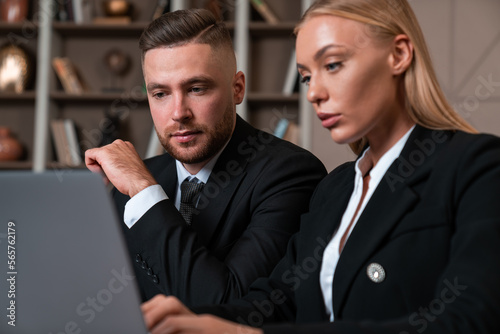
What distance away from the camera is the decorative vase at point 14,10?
12.7 ft

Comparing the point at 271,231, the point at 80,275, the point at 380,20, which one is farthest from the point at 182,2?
the point at 80,275

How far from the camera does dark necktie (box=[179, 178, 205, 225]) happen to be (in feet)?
5.24

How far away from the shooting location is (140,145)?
4000 mm

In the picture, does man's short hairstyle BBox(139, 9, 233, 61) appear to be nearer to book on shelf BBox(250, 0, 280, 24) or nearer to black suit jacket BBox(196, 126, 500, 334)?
black suit jacket BBox(196, 126, 500, 334)

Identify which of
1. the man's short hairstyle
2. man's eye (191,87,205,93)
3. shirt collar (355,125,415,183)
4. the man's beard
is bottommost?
the man's beard

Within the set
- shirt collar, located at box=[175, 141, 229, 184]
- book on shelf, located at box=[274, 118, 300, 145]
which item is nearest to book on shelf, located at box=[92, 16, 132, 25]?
Result: book on shelf, located at box=[274, 118, 300, 145]

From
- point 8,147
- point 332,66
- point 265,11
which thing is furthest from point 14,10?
point 332,66

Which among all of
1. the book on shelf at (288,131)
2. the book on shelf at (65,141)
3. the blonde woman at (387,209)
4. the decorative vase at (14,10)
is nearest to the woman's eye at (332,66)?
the blonde woman at (387,209)

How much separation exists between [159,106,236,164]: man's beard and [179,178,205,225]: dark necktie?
6 centimetres

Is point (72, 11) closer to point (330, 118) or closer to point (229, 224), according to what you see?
point (229, 224)

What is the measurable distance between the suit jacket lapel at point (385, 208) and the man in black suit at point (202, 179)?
0.40 m

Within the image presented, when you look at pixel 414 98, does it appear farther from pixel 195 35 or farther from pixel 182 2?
pixel 182 2

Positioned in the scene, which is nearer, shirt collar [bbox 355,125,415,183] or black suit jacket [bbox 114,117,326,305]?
shirt collar [bbox 355,125,415,183]

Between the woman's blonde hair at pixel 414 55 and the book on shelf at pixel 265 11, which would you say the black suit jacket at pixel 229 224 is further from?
the book on shelf at pixel 265 11
